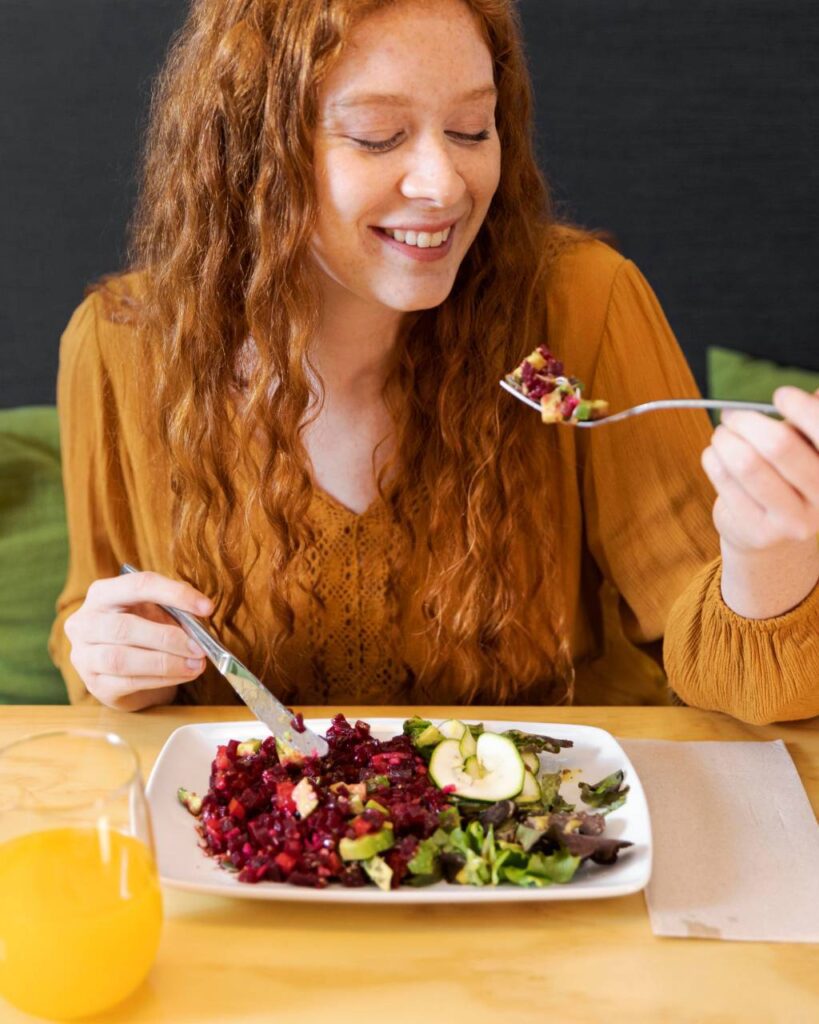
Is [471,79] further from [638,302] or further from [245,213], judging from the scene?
[638,302]

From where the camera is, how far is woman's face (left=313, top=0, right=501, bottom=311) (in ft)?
3.79

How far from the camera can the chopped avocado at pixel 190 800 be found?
0.99 metres

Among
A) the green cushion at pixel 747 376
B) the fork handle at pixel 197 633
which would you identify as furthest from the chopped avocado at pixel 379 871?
the green cushion at pixel 747 376

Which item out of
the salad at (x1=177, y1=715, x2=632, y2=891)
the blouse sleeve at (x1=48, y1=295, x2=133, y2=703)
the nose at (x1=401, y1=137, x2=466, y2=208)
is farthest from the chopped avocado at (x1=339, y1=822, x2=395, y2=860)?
the blouse sleeve at (x1=48, y1=295, x2=133, y2=703)

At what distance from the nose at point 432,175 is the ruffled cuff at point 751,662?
1.42ft

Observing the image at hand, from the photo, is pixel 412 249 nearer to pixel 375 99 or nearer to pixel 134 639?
pixel 375 99

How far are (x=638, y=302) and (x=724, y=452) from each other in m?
0.61

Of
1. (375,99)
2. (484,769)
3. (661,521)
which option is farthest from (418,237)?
(484,769)

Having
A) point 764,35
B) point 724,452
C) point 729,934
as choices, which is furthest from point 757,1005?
point 764,35

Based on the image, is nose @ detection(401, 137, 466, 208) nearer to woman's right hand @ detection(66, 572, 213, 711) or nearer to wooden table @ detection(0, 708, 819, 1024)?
woman's right hand @ detection(66, 572, 213, 711)

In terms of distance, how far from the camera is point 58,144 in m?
1.96

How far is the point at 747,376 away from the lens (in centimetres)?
198

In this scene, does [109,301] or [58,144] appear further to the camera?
[58,144]

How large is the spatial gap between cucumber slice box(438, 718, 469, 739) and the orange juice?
334mm
